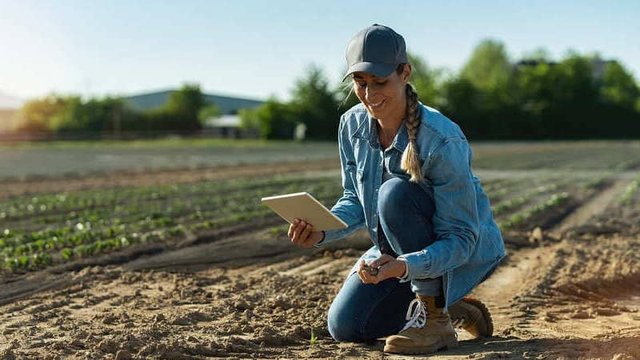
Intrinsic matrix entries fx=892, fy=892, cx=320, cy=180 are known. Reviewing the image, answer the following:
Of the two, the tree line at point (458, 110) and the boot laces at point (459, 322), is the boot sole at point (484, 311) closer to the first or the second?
the boot laces at point (459, 322)

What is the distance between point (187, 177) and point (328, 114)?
4142 cm

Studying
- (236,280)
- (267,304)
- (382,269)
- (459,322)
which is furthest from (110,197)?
(382,269)

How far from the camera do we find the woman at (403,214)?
4.19 m

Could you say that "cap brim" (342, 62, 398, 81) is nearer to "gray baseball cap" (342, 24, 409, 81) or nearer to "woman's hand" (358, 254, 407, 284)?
"gray baseball cap" (342, 24, 409, 81)

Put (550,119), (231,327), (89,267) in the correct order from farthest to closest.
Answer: (550,119), (89,267), (231,327)

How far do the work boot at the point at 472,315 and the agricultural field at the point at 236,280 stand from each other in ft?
0.37

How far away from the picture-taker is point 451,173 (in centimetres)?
427

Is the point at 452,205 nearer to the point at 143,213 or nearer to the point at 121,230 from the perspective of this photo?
the point at 121,230

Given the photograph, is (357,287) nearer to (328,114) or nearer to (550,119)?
(328,114)

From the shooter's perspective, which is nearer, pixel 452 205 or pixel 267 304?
pixel 452 205

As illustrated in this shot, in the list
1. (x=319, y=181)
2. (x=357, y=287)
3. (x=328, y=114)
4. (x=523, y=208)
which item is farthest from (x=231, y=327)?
(x=328, y=114)

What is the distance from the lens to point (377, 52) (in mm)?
4137

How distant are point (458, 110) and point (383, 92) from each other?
220 ft

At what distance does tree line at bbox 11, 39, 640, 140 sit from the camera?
63.1 meters
